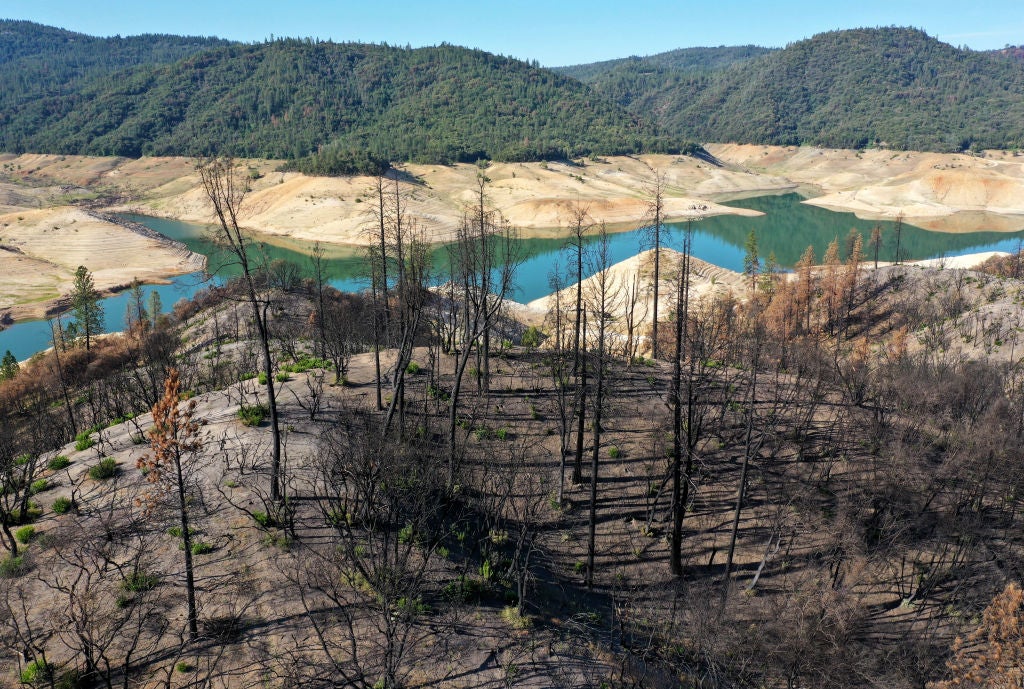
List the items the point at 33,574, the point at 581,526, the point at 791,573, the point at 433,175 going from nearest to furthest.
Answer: the point at 33,574
the point at 791,573
the point at 581,526
the point at 433,175

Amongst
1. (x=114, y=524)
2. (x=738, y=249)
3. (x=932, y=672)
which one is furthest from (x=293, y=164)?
(x=932, y=672)

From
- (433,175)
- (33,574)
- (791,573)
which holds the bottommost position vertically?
(791,573)

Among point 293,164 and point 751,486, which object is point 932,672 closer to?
point 751,486

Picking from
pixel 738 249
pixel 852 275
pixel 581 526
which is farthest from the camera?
pixel 738 249

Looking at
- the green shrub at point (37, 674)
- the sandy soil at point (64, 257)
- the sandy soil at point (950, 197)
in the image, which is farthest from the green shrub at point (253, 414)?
the sandy soil at point (950, 197)

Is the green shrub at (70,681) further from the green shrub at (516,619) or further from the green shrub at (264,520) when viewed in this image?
the green shrub at (516,619)

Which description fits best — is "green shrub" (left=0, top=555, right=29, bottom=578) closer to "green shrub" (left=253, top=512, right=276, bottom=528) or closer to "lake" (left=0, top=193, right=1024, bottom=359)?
"green shrub" (left=253, top=512, right=276, bottom=528)

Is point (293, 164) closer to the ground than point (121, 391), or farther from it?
farther from it

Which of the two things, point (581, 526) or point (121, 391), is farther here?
point (121, 391)
